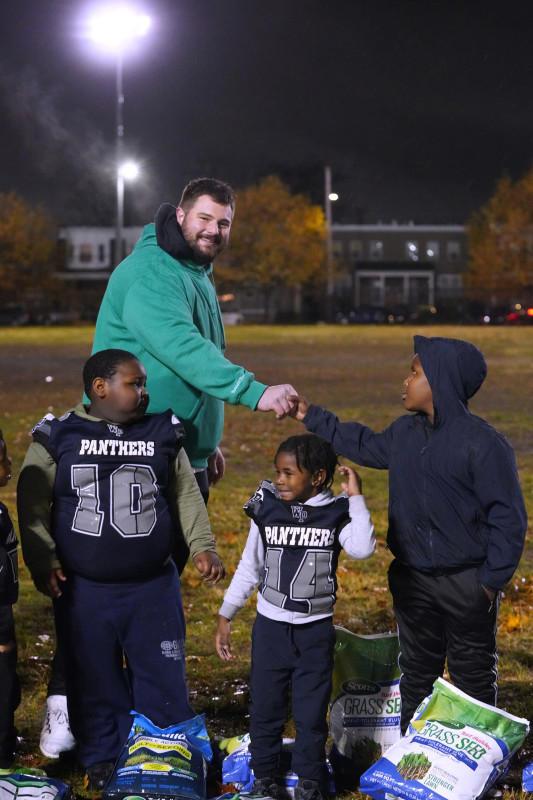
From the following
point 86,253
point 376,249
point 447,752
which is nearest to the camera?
point 447,752

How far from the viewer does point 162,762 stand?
140 inches

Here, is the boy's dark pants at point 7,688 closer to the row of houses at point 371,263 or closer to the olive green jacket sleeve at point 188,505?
the olive green jacket sleeve at point 188,505

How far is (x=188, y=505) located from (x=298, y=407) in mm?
557

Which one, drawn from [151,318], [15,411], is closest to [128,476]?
[151,318]

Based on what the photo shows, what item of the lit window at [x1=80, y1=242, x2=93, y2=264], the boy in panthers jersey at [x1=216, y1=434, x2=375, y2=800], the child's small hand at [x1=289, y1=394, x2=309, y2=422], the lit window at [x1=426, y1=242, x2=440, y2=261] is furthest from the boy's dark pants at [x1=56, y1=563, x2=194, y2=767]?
the lit window at [x1=426, y1=242, x2=440, y2=261]

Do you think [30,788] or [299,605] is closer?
[30,788]

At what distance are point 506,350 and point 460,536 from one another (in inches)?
1076

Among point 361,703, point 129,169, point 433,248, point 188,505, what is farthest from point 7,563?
point 433,248

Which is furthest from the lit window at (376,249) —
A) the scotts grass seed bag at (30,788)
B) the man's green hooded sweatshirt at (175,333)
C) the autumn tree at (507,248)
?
the scotts grass seed bag at (30,788)

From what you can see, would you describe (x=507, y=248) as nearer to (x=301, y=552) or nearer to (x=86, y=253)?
(x=86, y=253)

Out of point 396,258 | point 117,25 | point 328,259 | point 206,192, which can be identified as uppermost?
point 117,25

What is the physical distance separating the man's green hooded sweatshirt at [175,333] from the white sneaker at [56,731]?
1043 mm

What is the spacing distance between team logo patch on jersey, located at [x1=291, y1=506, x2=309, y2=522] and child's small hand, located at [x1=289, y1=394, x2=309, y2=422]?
46cm

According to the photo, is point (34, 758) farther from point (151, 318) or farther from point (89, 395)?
point (151, 318)
